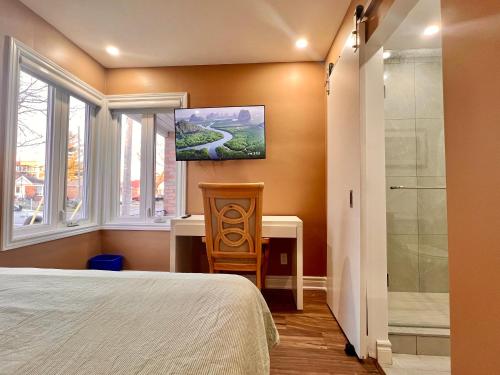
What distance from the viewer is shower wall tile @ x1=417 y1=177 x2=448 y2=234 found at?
2461 millimetres

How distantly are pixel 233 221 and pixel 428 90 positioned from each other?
2.33 metres

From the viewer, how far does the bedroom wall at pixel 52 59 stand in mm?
1870

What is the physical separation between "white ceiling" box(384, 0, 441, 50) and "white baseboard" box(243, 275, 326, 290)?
229 cm

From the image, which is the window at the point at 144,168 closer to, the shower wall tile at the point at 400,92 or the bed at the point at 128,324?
the bed at the point at 128,324

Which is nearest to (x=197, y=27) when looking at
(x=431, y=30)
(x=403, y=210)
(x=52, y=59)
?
(x=52, y=59)

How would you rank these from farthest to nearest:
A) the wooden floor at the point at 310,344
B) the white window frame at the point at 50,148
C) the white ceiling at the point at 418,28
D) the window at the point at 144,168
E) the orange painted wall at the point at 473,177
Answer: the window at the point at 144,168, the white window frame at the point at 50,148, the white ceiling at the point at 418,28, the wooden floor at the point at 310,344, the orange painted wall at the point at 473,177

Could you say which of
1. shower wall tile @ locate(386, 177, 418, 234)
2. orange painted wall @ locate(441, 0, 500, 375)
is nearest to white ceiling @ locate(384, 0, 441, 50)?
orange painted wall @ locate(441, 0, 500, 375)

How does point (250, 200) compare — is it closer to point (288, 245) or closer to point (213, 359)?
point (288, 245)

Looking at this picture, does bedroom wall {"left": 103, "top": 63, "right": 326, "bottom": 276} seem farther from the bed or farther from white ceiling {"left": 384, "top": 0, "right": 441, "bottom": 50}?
the bed

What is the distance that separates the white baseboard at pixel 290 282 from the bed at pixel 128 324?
1945 millimetres

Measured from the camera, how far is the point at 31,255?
2.08 metres

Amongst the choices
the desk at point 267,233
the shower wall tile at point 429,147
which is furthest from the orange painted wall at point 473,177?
the shower wall tile at point 429,147

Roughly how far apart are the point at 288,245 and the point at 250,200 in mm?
1061

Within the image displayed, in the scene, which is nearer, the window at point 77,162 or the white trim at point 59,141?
the white trim at point 59,141
